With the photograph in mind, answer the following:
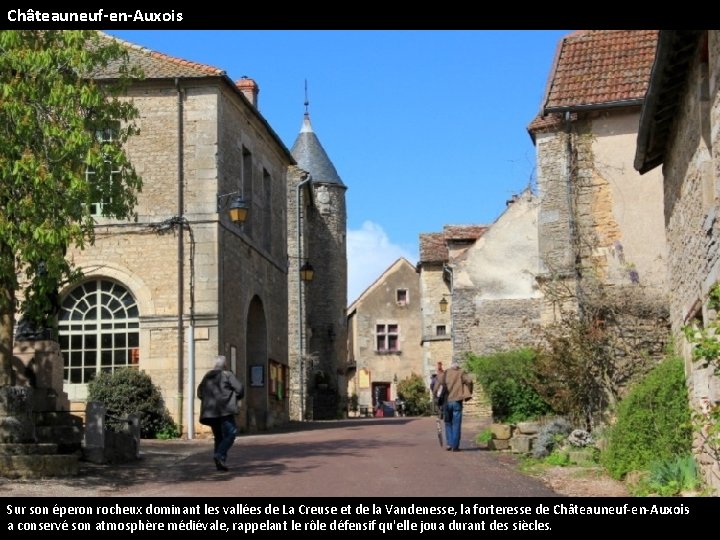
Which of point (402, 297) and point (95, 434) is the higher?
point (402, 297)

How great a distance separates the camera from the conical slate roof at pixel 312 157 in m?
44.9

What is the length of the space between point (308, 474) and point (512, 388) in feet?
24.6

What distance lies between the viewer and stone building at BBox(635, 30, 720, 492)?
10.0 m

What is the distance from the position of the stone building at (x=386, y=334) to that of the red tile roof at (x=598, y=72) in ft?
126

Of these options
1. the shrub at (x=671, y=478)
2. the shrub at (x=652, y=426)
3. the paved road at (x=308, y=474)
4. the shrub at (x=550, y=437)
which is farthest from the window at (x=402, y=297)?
the shrub at (x=671, y=478)

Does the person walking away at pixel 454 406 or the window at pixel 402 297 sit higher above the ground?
the window at pixel 402 297

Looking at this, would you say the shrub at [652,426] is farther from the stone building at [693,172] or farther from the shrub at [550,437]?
the shrub at [550,437]

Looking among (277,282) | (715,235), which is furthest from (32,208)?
(277,282)

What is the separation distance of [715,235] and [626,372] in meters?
7.84

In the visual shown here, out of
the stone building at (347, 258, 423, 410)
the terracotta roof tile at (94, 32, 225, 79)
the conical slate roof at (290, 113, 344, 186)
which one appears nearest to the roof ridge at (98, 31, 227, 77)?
the terracotta roof tile at (94, 32, 225, 79)

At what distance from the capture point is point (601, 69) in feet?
64.9

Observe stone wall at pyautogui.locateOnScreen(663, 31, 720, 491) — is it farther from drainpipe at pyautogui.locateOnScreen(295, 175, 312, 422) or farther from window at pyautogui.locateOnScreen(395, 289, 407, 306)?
window at pyautogui.locateOnScreen(395, 289, 407, 306)

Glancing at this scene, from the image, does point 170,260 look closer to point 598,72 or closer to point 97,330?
point 97,330

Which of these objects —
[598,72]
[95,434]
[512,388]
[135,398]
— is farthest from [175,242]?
[598,72]
